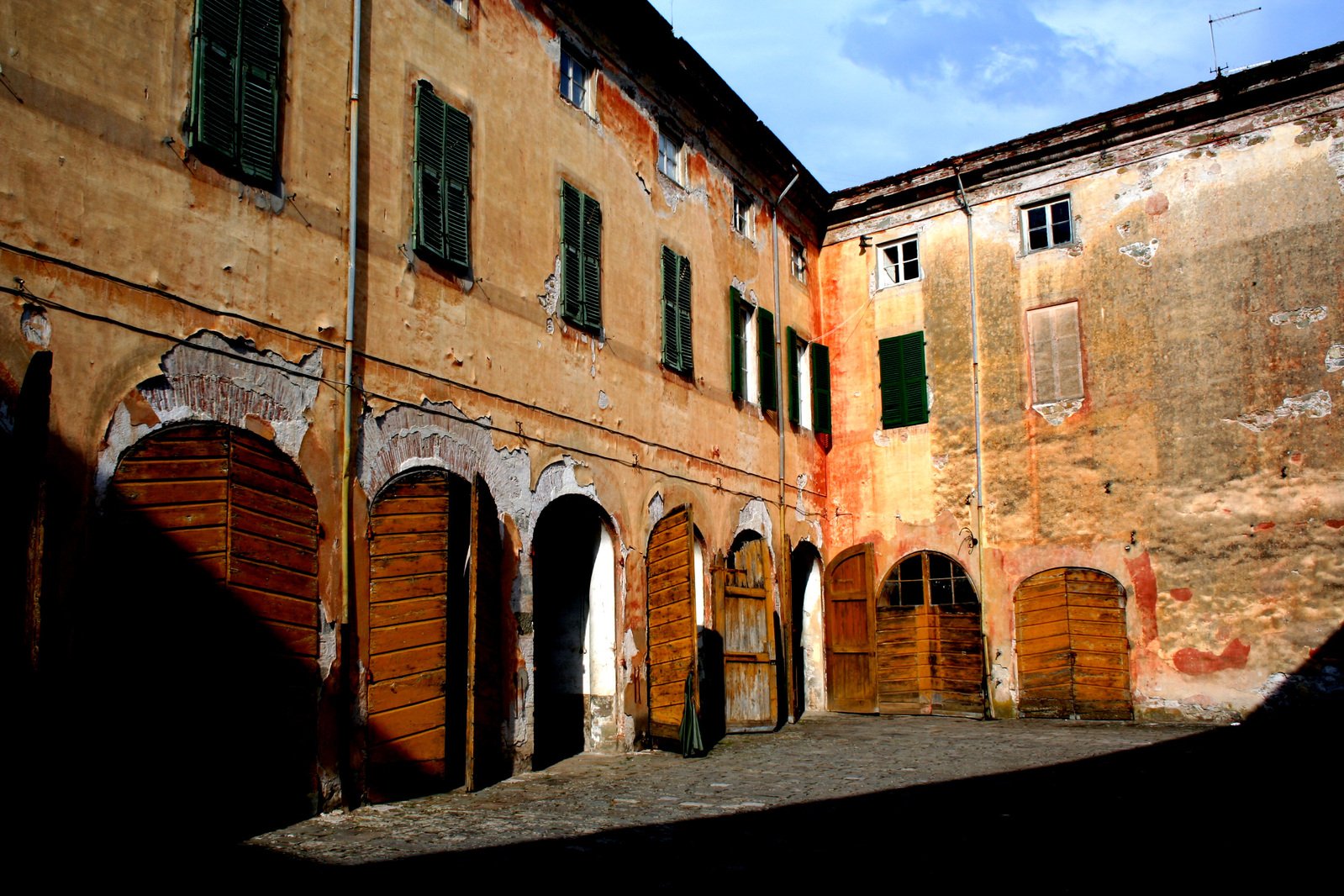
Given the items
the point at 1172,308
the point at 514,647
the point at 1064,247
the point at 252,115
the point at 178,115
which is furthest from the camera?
the point at 1064,247

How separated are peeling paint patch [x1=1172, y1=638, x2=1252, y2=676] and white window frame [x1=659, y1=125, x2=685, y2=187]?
8.86m

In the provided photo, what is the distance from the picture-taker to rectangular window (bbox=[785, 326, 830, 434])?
16.3m

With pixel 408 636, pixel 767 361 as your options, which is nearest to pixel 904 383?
pixel 767 361

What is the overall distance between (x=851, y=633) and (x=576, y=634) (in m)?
5.65

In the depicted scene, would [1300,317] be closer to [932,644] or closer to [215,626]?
[932,644]

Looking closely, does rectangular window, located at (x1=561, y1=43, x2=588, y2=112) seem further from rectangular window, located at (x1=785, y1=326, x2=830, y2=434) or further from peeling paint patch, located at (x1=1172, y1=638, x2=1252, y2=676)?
peeling paint patch, located at (x1=1172, y1=638, x2=1252, y2=676)

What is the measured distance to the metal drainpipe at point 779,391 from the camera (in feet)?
49.1

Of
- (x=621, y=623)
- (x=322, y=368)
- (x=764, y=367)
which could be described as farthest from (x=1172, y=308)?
(x=322, y=368)

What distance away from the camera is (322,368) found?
26.5 feet

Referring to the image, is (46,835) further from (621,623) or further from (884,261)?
(884,261)

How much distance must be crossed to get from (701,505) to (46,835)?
27.9 feet

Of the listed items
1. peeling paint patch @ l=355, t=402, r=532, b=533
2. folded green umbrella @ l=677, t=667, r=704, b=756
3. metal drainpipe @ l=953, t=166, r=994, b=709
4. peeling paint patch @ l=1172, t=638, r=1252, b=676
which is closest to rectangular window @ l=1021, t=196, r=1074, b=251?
metal drainpipe @ l=953, t=166, r=994, b=709

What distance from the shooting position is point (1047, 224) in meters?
15.7

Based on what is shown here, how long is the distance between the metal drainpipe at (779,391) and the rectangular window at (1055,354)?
3.61 metres
